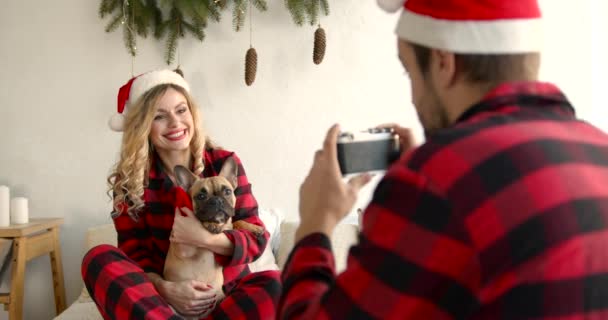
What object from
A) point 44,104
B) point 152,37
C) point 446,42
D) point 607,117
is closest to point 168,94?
point 152,37

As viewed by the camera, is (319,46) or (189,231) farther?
(319,46)

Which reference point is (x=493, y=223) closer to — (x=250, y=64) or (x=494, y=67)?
(x=494, y=67)

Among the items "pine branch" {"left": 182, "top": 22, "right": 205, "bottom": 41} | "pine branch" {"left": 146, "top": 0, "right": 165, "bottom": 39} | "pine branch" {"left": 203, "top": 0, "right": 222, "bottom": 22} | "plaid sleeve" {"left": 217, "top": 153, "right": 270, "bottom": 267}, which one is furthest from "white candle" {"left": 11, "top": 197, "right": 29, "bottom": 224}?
"plaid sleeve" {"left": 217, "top": 153, "right": 270, "bottom": 267}

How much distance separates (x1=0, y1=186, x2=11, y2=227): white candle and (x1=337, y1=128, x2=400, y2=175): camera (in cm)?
239

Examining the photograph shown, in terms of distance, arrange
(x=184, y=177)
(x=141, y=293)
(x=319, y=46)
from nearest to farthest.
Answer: (x=141, y=293)
(x=184, y=177)
(x=319, y=46)

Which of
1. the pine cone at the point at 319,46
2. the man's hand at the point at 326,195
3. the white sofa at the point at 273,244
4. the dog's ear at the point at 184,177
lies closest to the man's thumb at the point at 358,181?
the man's hand at the point at 326,195

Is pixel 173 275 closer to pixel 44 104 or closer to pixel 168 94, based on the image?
pixel 168 94

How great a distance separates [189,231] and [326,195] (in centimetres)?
106

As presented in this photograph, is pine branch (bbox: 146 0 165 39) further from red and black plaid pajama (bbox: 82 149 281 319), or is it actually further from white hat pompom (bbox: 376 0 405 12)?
white hat pompom (bbox: 376 0 405 12)

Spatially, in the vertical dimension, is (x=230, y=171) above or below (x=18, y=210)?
above

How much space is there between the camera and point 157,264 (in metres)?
2.14

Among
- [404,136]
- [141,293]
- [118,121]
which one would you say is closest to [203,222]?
[141,293]

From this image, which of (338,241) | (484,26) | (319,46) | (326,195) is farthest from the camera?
(319,46)

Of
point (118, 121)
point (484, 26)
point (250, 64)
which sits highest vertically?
point (250, 64)
